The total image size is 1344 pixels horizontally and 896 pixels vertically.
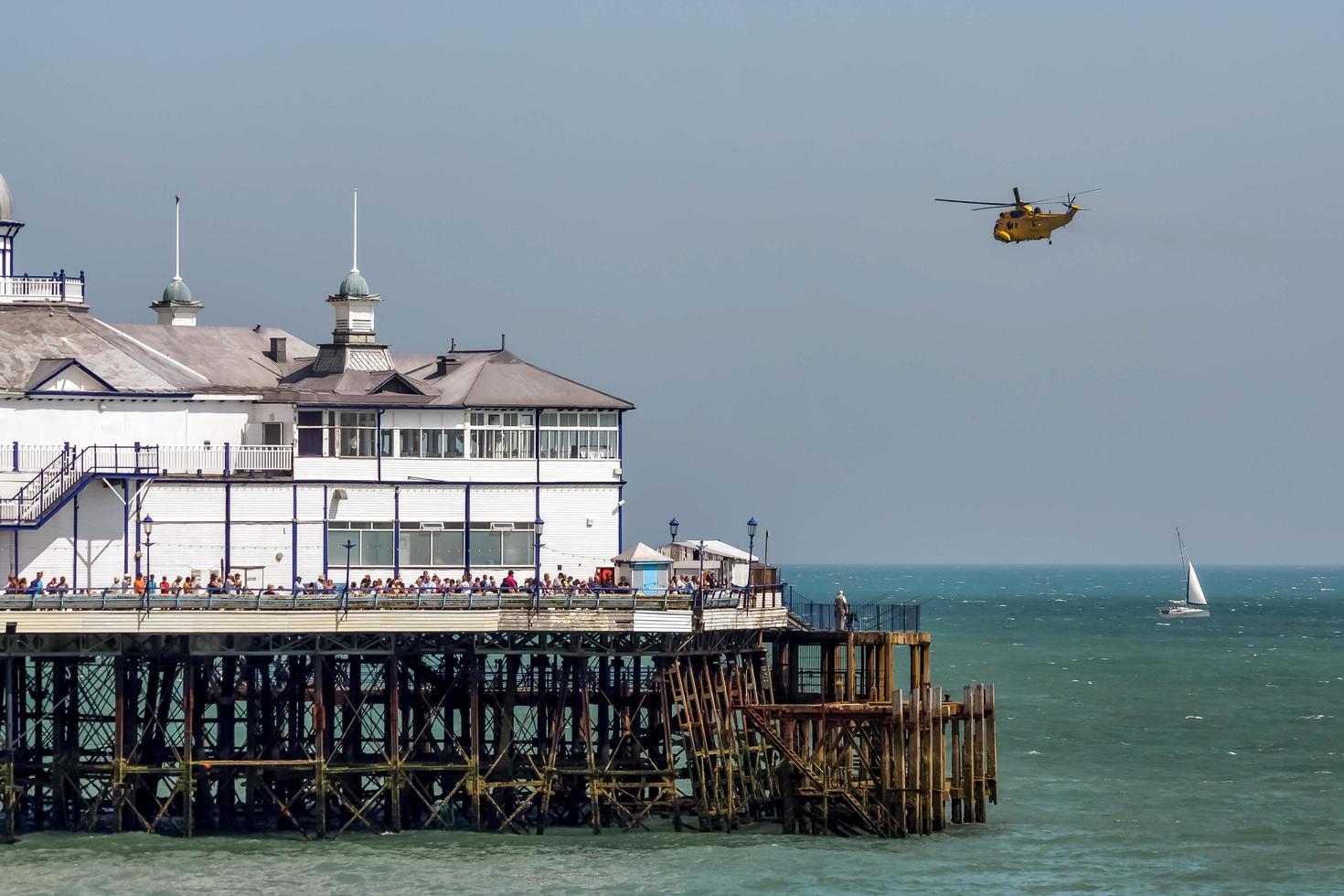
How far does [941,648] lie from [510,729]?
104405 millimetres

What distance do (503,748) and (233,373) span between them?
739 inches

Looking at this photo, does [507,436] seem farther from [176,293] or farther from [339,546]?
[176,293]

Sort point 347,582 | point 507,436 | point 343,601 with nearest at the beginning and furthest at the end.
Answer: point 343,601, point 347,582, point 507,436

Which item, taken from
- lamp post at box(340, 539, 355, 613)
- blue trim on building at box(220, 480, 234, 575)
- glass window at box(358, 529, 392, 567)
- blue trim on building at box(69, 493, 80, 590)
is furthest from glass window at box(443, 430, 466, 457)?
blue trim on building at box(69, 493, 80, 590)

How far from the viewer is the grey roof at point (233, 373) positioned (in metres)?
77.2

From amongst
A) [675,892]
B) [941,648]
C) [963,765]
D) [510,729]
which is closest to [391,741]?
[510,729]

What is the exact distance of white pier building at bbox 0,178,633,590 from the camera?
244ft

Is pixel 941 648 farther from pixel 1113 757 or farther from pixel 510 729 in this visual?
pixel 510 729

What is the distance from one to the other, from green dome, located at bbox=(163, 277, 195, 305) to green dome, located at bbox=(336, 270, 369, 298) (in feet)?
33.1

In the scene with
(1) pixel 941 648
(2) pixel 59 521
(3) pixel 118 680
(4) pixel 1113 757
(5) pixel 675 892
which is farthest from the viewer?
(1) pixel 941 648

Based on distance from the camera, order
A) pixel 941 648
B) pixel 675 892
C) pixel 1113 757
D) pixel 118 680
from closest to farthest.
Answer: pixel 675 892
pixel 118 680
pixel 1113 757
pixel 941 648

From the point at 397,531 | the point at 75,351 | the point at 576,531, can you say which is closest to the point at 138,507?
the point at 75,351

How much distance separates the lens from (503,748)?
230ft

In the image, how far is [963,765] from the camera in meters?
71.9
